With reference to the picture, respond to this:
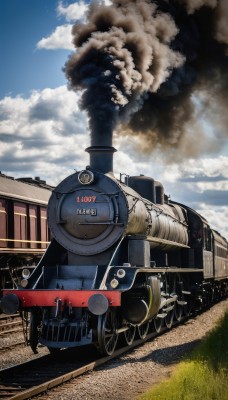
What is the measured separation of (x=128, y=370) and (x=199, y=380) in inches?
95.7

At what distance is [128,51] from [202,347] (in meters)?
6.76

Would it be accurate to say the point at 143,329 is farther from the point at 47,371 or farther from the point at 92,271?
the point at 47,371

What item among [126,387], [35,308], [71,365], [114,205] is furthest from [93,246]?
[126,387]

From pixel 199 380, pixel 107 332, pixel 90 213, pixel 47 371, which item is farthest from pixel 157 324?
pixel 199 380

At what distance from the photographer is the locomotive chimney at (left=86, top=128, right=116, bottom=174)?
11805 millimetres

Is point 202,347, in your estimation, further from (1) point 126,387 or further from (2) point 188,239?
(2) point 188,239

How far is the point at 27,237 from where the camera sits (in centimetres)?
2041

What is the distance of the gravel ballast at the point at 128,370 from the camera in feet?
25.8

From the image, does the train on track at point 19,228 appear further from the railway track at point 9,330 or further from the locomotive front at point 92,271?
the locomotive front at point 92,271

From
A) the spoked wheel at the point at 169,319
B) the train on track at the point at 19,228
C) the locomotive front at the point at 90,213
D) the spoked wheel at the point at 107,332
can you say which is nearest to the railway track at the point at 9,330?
the train on track at the point at 19,228

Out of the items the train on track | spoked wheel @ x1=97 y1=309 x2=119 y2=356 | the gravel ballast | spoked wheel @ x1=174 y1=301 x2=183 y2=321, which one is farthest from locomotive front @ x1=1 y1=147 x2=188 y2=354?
the train on track

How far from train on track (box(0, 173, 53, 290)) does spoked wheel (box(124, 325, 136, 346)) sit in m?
6.11

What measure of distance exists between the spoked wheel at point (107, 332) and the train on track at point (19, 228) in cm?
711

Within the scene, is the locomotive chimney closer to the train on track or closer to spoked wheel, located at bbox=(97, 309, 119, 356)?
spoked wheel, located at bbox=(97, 309, 119, 356)
